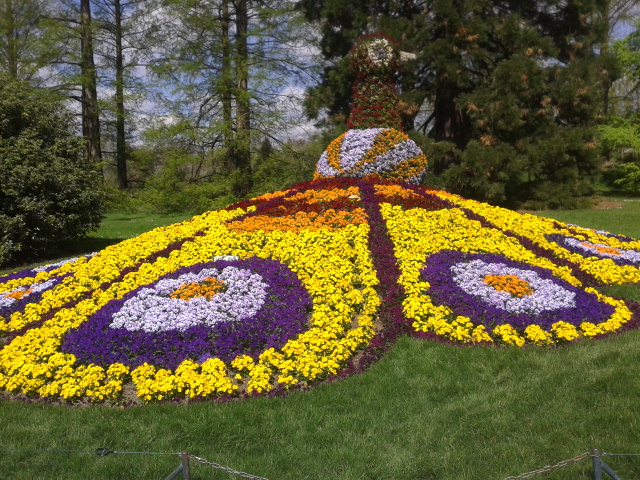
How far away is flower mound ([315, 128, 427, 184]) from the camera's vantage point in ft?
33.1

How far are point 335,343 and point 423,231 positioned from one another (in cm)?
321

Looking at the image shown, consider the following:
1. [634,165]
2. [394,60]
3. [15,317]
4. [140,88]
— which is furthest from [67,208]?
[634,165]

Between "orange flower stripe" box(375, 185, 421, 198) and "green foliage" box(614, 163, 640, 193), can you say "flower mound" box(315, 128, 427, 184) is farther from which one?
"green foliage" box(614, 163, 640, 193)

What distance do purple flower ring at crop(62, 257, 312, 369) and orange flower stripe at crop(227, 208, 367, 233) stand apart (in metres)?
1.43

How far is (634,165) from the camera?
2202cm

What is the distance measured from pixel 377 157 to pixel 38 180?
7200mm

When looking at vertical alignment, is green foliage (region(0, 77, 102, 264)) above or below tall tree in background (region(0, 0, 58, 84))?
below

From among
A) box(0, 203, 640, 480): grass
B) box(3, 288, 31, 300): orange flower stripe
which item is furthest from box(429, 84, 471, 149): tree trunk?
box(0, 203, 640, 480): grass

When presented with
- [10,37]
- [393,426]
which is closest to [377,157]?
[393,426]

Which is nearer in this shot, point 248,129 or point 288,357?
point 288,357

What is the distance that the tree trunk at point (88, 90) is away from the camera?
2594cm

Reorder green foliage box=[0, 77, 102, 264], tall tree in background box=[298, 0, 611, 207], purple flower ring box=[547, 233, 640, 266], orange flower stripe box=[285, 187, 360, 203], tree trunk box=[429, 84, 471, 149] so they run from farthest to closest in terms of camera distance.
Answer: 1. tree trunk box=[429, 84, 471, 149]
2. tall tree in background box=[298, 0, 611, 207]
3. green foliage box=[0, 77, 102, 264]
4. orange flower stripe box=[285, 187, 360, 203]
5. purple flower ring box=[547, 233, 640, 266]

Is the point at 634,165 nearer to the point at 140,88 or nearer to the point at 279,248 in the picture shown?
the point at 279,248

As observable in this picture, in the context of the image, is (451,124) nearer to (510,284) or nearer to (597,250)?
(597,250)
